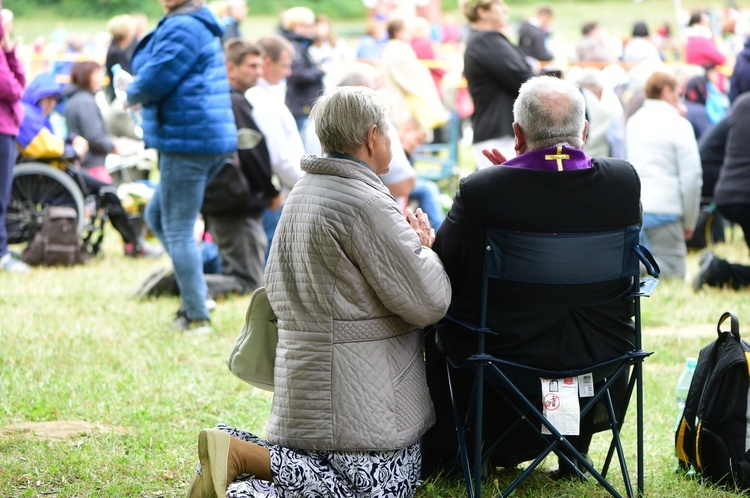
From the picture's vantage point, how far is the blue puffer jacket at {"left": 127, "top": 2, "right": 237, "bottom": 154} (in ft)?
18.1

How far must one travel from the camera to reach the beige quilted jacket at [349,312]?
126 inches

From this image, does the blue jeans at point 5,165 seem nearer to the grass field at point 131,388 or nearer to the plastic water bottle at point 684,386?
the grass field at point 131,388

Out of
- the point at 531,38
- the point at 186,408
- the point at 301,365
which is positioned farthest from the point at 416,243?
the point at 531,38

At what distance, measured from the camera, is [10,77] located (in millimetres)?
7387

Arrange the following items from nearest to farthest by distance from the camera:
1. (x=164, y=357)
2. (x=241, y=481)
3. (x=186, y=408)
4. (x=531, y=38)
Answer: (x=241, y=481) < (x=186, y=408) < (x=164, y=357) < (x=531, y=38)

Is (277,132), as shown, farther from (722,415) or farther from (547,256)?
(722,415)

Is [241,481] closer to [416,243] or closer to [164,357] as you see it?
[416,243]

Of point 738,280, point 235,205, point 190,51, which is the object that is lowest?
point 738,280

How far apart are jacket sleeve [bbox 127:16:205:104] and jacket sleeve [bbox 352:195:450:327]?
268cm

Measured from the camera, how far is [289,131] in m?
6.89

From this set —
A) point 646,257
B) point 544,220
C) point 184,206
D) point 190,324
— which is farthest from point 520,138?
point 190,324

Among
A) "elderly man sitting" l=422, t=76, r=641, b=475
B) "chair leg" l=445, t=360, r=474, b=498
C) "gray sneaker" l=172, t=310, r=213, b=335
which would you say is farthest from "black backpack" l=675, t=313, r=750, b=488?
"gray sneaker" l=172, t=310, r=213, b=335

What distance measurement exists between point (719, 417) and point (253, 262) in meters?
4.36

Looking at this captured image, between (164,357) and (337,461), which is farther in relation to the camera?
(164,357)
